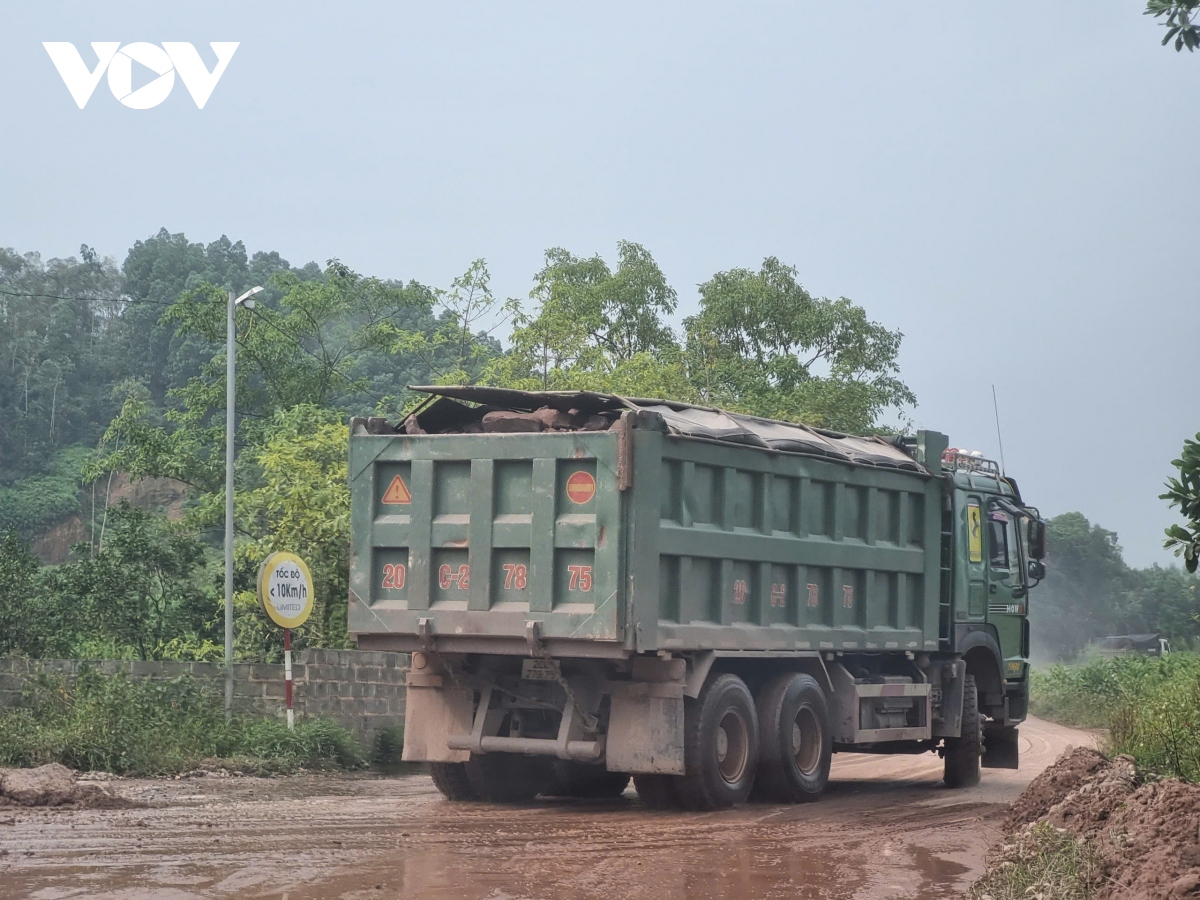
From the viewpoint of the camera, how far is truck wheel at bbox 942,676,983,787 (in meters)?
14.6

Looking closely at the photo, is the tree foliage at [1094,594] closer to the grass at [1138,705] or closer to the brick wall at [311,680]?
the grass at [1138,705]

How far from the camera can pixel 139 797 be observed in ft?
37.4

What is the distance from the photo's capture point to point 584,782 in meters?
12.8

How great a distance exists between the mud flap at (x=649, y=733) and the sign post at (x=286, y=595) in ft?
19.1

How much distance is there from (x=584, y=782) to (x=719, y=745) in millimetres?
1763

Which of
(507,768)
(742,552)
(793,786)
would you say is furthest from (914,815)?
(507,768)

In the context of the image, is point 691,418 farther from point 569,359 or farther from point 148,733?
point 569,359

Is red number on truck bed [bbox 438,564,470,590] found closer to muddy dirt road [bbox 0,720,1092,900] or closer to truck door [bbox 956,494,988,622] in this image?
muddy dirt road [bbox 0,720,1092,900]

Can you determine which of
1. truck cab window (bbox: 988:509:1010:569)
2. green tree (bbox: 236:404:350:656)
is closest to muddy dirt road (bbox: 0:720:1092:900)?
truck cab window (bbox: 988:509:1010:569)

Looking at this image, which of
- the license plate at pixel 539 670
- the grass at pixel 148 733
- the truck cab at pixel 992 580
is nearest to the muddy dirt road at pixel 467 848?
the grass at pixel 148 733

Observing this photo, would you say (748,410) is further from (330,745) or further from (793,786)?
(793,786)

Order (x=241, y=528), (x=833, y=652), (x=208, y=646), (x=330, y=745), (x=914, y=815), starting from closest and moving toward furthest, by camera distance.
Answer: (x=914, y=815)
(x=833, y=652)
(x=330, y=745)
(x=208, y=646)
(x=241, y=528)

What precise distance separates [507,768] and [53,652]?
8082 mm

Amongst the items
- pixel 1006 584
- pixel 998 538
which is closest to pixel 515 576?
pixel 998 538
